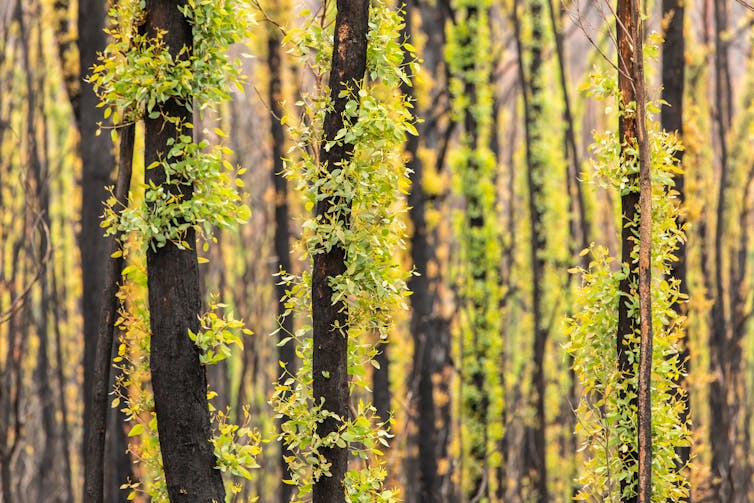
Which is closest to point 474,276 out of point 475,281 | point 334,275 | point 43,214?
point 475,281

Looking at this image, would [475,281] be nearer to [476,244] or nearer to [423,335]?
[476,244]

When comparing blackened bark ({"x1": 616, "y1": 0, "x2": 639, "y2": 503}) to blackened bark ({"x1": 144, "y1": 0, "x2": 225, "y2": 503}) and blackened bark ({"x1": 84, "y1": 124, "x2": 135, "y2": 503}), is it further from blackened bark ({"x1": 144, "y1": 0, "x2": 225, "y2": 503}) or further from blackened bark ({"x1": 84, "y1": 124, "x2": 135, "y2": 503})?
blackened bark ({"x1": 84, "y1": 124, "x2": 135, "y2": 503})

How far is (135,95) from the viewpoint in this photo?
19.0 ft

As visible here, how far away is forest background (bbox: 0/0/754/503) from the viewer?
6.31 meters

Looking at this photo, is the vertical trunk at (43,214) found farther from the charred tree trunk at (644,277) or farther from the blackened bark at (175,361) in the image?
the charred tree trunk at (644,277)

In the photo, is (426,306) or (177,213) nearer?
(177,213)

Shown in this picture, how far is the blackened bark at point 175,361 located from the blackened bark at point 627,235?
2937 mm

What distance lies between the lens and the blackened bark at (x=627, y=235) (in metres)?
6.52

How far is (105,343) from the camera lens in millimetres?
6402

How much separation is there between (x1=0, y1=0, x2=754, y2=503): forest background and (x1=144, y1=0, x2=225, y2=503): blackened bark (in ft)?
0.63

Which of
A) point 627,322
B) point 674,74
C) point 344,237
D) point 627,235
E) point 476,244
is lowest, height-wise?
point 627,322

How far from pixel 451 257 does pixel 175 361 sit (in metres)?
13.4

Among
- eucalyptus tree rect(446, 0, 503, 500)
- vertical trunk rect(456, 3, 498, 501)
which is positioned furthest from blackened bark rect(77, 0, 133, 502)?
vertical trunk rect(456, 3, 498, 501)

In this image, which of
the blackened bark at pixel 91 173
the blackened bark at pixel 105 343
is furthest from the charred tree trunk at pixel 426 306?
the blackened bark at pixel 105 343
